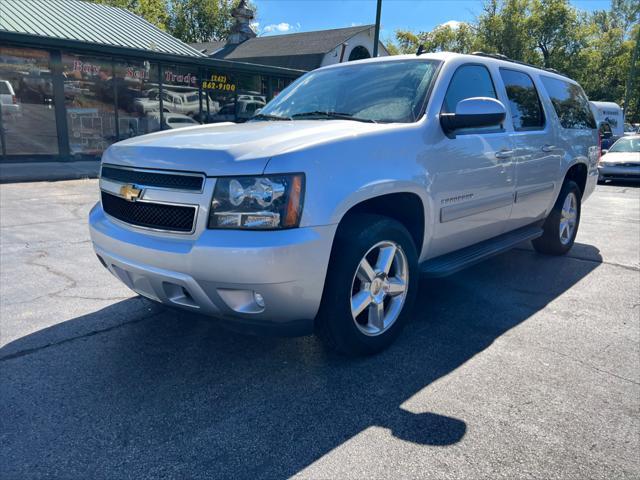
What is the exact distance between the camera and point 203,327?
373 centimetres

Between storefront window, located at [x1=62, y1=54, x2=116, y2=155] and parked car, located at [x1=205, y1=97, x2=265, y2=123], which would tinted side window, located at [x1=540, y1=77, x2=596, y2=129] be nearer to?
storefront window, located at [x1=62, y1=54, x2=116, y2=155]

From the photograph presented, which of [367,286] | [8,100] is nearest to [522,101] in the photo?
[367,286]

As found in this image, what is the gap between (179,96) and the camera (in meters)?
17.7

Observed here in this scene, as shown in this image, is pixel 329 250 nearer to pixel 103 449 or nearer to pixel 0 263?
pixel 103 449

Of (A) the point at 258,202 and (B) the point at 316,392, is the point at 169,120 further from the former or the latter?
(B) the point at 316,392

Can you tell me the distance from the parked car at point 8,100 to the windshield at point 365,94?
12.8 meters

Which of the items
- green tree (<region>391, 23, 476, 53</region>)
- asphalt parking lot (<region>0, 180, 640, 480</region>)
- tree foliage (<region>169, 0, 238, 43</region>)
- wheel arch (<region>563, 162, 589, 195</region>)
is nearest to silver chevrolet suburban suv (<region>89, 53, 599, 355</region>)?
asphalt parking lot (<region>0, 180, 640, 480</region>)

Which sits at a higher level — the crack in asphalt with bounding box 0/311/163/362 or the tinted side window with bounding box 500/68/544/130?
the tinted side window with bounding box 500/68/544/130

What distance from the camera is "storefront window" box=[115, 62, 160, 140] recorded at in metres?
16.3

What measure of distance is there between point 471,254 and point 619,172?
1349cm

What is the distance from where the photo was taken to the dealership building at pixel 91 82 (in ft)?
47.0

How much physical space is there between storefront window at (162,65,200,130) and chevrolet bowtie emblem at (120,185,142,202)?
15.2 meters

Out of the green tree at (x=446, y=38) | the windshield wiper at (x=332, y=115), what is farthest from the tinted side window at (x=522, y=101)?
the green tree at (x=446, y=38)

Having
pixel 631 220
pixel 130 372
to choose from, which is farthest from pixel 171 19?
pixel 130 372
